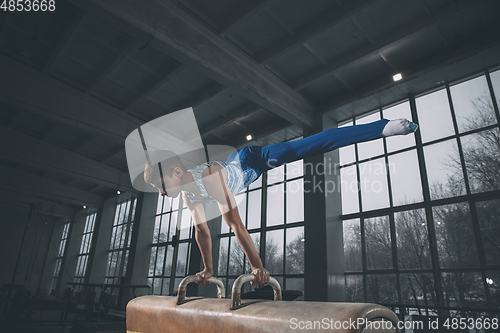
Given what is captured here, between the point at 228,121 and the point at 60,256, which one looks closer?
the point at 228,121

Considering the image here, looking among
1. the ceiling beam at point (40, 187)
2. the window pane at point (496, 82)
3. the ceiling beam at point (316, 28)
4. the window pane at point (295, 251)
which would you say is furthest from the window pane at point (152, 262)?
the window pane at point (496, 82)

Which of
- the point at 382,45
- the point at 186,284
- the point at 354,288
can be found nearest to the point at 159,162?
the point at 186,284

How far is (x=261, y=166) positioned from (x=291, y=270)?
5.73m

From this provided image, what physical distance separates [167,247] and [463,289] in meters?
8.66

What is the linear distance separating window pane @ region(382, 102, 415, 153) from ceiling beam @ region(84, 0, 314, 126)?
1778mm

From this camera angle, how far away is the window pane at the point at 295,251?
7022mm

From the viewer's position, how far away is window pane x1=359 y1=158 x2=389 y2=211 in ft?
19.7

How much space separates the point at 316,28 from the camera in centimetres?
493

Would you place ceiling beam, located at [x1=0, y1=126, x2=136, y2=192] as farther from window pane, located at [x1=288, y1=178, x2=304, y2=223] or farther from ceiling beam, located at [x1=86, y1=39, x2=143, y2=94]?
window pane, located at [x1=288, y1=178, x2=304, y2=223]

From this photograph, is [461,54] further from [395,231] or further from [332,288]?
[332,288]

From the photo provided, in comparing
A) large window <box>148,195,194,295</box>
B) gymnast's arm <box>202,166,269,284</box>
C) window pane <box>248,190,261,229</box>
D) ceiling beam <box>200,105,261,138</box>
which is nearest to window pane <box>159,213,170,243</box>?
large window <box>148,195,194,295</box>

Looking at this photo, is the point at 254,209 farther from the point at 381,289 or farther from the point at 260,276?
the point at 260,276

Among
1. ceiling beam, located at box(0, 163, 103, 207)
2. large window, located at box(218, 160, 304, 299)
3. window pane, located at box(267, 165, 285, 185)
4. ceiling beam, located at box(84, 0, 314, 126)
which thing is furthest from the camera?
ceiling beam, located at box(0, 163, 103, 207)

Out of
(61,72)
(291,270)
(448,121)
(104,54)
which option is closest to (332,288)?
(291,270)
